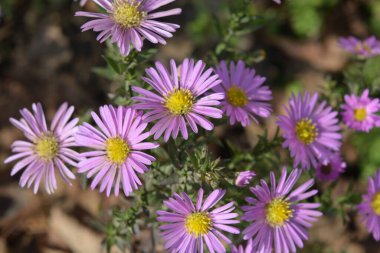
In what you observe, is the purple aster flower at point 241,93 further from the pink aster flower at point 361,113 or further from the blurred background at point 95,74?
the blurred background at point 95,74

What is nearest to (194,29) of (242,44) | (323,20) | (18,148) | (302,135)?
(242,44)

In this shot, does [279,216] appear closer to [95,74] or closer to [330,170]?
[330,170]

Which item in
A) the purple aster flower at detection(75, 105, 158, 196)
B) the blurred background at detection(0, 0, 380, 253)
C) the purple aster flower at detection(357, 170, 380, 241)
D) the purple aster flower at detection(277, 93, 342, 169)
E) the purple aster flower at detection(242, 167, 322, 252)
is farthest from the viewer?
the blurred background at detection(0, 0, 380, 253)

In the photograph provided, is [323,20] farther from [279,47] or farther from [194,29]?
[194,29]

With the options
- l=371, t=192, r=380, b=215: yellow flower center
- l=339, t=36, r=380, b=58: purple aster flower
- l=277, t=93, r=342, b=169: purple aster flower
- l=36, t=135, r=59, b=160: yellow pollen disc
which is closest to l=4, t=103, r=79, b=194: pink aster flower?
l=36, t=135, r=59, b=160: yellow pollen disc

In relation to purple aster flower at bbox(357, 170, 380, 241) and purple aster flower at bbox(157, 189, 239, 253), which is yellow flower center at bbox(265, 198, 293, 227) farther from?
purple aster flower at bbox(357, 170, 380, 241)

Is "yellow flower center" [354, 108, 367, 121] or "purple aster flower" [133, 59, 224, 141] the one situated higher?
"yellow flower center" [354, 108, 367, 121]
